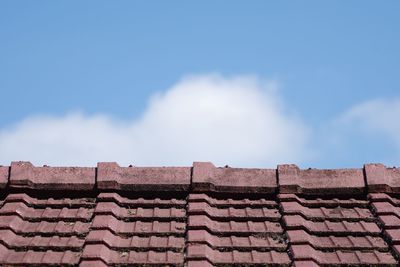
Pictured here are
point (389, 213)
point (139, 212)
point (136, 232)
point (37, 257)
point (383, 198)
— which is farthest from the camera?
point (383, 198)

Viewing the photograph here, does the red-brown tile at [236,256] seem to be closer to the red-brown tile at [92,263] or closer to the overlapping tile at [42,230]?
the red-brown tile at [92,263]

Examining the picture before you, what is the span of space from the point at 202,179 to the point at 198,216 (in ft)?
1.65

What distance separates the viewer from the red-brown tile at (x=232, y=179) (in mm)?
4855

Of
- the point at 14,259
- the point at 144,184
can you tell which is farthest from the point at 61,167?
the point at 14,259

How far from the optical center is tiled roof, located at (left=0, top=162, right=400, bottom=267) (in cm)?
397

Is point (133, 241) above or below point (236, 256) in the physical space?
above

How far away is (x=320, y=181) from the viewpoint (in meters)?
4.98

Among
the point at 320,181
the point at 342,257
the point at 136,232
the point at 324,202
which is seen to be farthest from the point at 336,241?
the point at 136,232

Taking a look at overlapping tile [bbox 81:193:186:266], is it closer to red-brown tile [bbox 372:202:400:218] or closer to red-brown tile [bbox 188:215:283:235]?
red-brown tile [bbox 188:215:283:235]

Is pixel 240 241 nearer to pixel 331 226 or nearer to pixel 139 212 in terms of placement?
pixel 331 226

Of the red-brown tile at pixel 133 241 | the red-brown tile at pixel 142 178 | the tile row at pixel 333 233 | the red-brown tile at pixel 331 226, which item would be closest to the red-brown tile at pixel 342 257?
the tile row at pixel 333 233

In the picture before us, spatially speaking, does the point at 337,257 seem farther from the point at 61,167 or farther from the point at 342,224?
the point at 61,167

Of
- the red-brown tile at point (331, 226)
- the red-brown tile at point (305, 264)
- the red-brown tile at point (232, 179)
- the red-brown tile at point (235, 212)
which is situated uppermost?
Answer: the red-brown tile at point (232, 179)

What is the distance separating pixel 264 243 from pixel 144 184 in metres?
1.28
